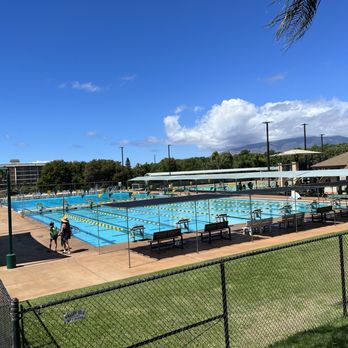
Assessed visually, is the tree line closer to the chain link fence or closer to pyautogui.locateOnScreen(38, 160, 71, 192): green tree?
pyautogui.locateOnScreen(38, 160, 71, 192): green tree

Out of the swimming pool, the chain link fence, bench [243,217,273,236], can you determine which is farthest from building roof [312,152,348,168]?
the chain link fence

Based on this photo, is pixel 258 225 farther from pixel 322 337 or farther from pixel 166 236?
pixel 322 337

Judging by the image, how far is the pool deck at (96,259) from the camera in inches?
480

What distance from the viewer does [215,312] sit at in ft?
27.5

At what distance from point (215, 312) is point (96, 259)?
27.0 feet

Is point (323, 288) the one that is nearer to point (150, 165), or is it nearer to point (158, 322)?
point (158, 322)

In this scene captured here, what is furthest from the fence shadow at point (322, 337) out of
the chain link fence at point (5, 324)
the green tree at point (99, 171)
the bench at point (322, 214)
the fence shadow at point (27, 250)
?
the green tree at point (99, 171)

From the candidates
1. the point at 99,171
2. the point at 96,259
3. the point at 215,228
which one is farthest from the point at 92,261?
the point at 99,171

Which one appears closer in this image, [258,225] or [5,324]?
[5,324]

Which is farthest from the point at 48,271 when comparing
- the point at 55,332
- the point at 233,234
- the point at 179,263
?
the point at 233,234

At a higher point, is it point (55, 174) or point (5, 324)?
point (55, 174)

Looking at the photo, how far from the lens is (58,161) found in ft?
292

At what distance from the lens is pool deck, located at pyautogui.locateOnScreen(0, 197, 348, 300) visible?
12.2 metres

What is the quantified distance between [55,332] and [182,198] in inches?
425
